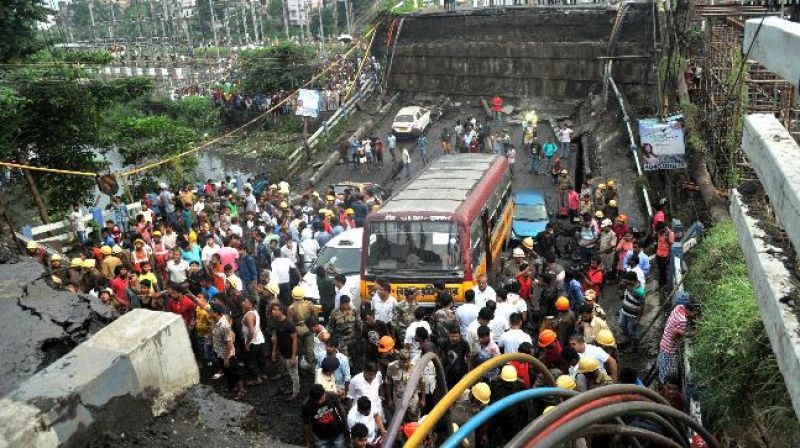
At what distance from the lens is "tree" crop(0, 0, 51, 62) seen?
59.0 ft

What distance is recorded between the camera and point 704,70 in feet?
56.3

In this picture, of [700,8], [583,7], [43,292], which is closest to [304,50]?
[583,7]

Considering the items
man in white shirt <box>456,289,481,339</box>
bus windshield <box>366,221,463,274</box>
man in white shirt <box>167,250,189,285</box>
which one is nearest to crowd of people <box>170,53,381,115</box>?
man in white shirt <box>167,250,189,285</box>

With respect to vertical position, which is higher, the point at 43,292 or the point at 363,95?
the point at 43,292

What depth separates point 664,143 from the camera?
14320mm

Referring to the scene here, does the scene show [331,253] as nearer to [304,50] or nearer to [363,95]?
[363,95]

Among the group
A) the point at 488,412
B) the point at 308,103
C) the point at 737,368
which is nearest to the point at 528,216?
the point at 737,368

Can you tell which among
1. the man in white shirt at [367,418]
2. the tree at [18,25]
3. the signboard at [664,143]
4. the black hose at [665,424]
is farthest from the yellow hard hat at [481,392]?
the tree at [18,25]

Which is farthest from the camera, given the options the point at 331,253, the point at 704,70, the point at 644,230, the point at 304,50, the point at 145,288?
the point at 304,50

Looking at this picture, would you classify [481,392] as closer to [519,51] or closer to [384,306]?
[384,306]

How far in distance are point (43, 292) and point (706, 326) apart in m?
6.60

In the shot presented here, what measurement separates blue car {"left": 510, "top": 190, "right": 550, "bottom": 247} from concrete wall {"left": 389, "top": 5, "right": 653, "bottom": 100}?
33.1 ft

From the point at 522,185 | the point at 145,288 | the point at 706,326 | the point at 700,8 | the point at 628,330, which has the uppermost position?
the point at 700,8

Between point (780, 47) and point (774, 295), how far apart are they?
1273 mm
